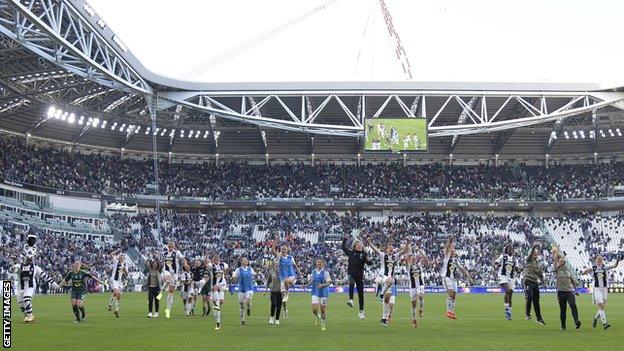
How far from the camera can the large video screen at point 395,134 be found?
200 ft

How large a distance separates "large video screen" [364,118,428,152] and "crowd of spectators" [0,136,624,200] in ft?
60.3

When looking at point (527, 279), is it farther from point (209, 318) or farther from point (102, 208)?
point (102, 208)

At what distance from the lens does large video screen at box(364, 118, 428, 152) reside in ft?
200

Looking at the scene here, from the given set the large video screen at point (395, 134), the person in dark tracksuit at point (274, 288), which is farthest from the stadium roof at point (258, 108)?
the person in dark tracksuit at point (274, 288)

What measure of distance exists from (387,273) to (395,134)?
3912 centimetres

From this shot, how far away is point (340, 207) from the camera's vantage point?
81.1 meters

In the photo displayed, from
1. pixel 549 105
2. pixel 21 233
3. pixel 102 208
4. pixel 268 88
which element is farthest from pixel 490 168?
pixel 21 233

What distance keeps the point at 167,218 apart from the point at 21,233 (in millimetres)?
19381

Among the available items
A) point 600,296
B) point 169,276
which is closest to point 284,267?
point 169,276

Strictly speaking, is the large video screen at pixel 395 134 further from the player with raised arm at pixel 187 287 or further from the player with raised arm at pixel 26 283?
the player with raised arm at pixel 26 283

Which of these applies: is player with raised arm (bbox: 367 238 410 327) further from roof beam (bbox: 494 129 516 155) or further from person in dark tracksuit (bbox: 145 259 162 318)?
roof beam (bbox: 494 129 516 155)

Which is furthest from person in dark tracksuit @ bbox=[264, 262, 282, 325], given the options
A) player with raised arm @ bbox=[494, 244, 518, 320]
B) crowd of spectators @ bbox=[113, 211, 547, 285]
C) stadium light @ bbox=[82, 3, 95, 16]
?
crowd of spectators @ bbox=[113, 211, 547, 285]

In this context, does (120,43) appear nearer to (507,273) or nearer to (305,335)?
(507,273)

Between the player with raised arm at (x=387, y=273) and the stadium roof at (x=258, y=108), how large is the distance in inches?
975
